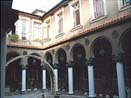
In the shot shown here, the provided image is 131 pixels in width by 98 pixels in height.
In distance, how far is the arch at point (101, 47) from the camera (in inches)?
561

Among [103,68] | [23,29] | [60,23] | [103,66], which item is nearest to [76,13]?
[60,23]

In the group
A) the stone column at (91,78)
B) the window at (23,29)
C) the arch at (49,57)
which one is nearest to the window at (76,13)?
the stone column at (91,78)

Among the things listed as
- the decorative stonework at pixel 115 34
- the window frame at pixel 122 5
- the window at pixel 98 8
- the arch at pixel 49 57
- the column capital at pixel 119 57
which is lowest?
the column capital at pixel 119 57

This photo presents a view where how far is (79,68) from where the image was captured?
57.8 feet

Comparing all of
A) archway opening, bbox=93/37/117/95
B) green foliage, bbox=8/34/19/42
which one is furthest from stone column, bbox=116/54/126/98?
green foliage, bbox=8/34/19/42

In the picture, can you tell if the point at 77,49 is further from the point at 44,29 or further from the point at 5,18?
the point at 5,18

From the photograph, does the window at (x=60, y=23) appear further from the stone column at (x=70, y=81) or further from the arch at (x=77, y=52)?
the stone column at (x=70, y=81)

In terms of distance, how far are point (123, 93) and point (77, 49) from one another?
260 inches

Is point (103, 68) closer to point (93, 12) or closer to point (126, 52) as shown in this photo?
point (126, 52)

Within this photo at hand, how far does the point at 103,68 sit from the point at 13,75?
10.6 m

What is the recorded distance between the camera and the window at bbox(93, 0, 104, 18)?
14734 millimetres

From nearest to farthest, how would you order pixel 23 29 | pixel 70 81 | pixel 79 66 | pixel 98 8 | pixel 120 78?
pixel 120 78 → pixel 98 8 → pixel 70 81 → pixel 79 66 → pixel 23 29

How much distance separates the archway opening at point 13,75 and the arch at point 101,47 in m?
9.10

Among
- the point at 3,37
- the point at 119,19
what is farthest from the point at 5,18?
the point at 119,19
